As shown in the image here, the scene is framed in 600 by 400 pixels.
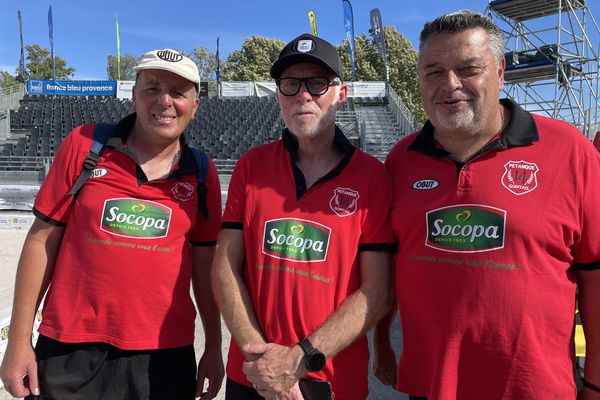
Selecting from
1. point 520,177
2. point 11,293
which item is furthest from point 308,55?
point 11,293

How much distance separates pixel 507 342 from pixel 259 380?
99 cm

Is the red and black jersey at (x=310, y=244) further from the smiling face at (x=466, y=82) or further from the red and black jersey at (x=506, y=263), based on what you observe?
the smiling face at (x=466, y=82)

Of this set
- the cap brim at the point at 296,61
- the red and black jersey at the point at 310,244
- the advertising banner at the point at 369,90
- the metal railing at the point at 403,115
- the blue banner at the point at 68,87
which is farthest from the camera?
the blue banner at the point at 68,87

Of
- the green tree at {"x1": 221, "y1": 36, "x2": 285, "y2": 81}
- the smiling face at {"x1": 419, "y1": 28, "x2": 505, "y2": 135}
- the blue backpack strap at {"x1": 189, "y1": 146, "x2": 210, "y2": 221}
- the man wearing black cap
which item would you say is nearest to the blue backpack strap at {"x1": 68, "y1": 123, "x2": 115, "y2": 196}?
the blue backpack strap at {"x1": 189, "y1": 146, "x2": 210, "y2": 221}

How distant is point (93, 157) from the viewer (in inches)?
82.3

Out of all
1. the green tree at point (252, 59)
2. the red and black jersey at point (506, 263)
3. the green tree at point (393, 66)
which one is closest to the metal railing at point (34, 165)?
the red and black jersey at point (506, 263)

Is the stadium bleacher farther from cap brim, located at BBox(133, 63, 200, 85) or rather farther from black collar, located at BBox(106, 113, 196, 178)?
cap brim, located at BBox(133, 63, 200, 85)

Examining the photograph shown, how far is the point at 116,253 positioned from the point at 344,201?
1.06 metres

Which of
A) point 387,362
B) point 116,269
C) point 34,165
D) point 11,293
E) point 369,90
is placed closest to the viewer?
point 116,269

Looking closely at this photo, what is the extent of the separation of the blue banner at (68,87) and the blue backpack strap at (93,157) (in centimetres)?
2769

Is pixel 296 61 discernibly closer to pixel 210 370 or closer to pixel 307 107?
pixel 307 107

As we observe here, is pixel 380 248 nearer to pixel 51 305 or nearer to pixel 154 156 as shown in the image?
pixel 154 156

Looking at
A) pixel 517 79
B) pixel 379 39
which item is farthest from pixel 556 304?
pixel 379 39

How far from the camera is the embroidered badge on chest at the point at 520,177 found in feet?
5.89
